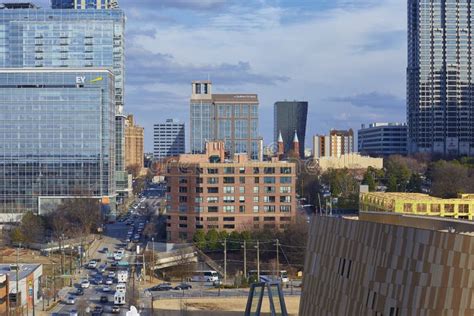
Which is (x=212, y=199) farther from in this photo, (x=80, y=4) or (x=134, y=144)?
(x=134, y=144)

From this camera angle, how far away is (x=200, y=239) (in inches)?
2099

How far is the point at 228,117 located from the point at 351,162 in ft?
48.7

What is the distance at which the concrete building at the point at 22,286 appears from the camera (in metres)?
33.8

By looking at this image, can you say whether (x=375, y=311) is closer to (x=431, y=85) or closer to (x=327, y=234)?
(x=327, y=234)

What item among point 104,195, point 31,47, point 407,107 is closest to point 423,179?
point 104,195

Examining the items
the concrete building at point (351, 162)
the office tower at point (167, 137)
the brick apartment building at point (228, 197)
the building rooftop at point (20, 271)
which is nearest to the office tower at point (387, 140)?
the concrete building at point (351, 162)

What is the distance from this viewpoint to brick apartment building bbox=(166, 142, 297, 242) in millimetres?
56125

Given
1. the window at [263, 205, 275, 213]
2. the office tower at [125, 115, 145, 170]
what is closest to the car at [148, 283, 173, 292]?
the window at [263, 205, 275, 213]

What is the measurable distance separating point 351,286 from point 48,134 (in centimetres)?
6206

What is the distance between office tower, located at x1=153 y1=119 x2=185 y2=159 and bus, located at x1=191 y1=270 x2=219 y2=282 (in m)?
125

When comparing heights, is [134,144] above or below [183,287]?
above

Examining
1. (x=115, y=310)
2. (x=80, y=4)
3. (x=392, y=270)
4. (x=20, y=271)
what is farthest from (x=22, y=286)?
(x=80, y=4)

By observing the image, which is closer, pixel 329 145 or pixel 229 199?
pixel 229 199

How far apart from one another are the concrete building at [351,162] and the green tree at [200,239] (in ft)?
163
